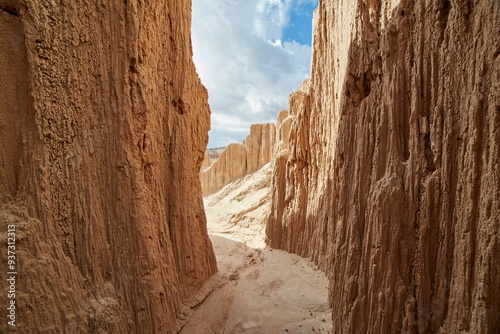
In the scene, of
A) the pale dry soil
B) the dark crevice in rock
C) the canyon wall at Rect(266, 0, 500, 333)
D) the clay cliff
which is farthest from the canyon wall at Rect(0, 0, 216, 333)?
the clay cliff

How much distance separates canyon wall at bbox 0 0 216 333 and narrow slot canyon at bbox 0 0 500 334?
24mm

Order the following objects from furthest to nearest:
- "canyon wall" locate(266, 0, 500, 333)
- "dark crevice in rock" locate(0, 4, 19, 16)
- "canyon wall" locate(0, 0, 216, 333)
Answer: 1. "dark crevice in rock" locate(0, 4, 19, 16)
2. "canyon wall" locate(0, 0, 216, 333)
3. "canyon wall" locate(266, 0, 500, 333)

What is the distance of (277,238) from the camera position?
1245 cm

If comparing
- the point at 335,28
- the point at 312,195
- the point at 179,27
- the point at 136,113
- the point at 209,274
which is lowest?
the point at 209,274

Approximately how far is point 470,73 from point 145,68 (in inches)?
232

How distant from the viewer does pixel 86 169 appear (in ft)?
15.3

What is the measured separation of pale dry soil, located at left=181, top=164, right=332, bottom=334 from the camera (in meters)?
6.11

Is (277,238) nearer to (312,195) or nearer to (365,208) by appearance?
(312,195)

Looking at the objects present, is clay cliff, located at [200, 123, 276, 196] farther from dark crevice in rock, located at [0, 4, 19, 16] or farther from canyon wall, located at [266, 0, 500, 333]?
Answer: dark crevice in rock, located at [0, 4, 19, 16]

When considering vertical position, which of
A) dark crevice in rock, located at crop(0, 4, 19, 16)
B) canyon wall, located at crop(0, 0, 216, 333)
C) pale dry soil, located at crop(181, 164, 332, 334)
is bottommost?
pale dry soil, located at crop(181, 164, 332, 334)

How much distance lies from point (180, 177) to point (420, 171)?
5.50 m

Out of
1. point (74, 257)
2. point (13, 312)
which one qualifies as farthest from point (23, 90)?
point (13, 312)

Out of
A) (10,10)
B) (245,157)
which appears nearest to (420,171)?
(10,10)

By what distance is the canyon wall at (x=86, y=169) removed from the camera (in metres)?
4.07
